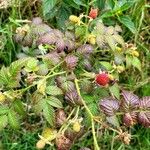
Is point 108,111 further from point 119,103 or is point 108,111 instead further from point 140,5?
point 140,5

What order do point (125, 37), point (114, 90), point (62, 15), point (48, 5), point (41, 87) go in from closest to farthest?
point (41, 87) → point (114, 90) → point (48, 5) → point (62, 15) → point (125, 37)

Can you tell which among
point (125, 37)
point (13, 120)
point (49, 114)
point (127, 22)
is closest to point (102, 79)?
point (49, 114)

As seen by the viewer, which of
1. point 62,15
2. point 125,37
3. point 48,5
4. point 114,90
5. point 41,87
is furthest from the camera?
point 125,37

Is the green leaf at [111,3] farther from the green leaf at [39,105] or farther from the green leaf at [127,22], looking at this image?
the green leaf at [39,105]

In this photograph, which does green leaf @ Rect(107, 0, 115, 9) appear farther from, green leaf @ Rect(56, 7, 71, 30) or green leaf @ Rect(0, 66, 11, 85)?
green leaf @ Rect(0, 66, 11, 85)

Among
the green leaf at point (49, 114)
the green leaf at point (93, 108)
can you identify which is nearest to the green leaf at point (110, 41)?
the green leaf at point (93, 108)

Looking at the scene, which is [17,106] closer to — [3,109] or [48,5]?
[3,109]

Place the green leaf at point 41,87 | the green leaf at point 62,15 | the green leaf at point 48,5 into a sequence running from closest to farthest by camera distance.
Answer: the green leaf at point 41,87, the green leaf at point 48,5, the green leaf at point 62,15
